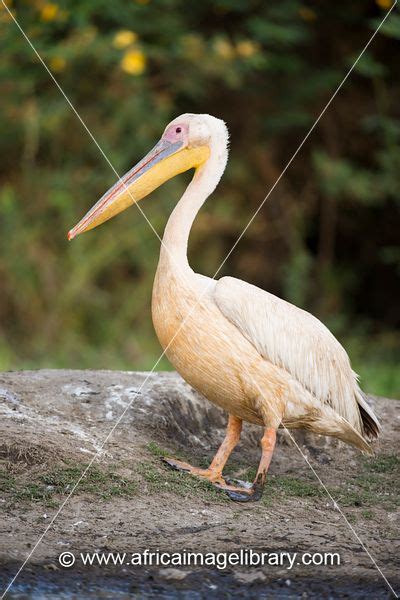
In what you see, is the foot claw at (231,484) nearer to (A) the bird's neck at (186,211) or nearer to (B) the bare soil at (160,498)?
(B) the bare soil at (160,498)

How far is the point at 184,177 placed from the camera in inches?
321

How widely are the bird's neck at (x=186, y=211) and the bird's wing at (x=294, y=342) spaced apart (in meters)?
0.20

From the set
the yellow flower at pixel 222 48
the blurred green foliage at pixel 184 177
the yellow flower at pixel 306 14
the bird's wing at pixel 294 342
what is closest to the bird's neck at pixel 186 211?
the bird's wing at pixel 294 342

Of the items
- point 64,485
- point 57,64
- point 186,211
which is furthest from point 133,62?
point 64,485

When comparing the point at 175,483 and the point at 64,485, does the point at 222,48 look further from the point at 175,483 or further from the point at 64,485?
the point at 64,485

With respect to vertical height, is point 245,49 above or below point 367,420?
above

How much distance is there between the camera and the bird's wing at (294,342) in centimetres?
346

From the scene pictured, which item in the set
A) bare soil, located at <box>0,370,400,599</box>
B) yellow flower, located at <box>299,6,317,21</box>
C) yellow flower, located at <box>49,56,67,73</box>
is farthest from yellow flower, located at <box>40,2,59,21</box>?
bare soil, located at <box>0,370,400,599</box>

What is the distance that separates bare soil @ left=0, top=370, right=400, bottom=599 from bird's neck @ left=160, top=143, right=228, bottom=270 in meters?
0.79

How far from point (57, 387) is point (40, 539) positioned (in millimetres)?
1405

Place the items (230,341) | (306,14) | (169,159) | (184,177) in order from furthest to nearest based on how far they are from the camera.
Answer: (184,177) < (306,14) < (169,159) < (230,341)

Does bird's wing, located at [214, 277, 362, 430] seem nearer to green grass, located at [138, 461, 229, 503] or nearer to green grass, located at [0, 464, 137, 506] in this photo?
green grass, located at [138, 461, 229, 503]

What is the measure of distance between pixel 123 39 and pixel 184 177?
1631mm

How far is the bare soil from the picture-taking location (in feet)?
8.79
